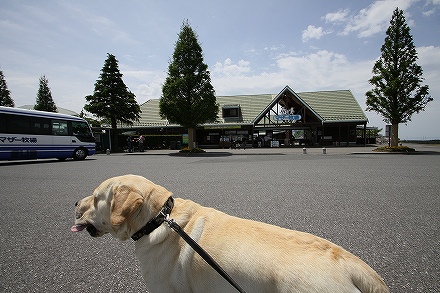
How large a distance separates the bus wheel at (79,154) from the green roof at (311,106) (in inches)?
748

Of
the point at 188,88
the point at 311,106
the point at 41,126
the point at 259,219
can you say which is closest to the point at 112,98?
the point at 188,88

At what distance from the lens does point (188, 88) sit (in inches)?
938

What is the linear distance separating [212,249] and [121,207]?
74 cm

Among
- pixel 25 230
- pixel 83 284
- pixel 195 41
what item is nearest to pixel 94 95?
pixel 195 41

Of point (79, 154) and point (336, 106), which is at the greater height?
point (336, 106)

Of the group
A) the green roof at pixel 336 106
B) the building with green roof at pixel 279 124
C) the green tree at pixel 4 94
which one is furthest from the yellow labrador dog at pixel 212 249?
the green tree at pixel 4 94

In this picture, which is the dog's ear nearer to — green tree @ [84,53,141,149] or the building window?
green tree @ [84,53,141,149]

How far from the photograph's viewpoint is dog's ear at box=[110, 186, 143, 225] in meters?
1.70

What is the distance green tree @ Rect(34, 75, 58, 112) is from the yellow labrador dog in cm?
6333

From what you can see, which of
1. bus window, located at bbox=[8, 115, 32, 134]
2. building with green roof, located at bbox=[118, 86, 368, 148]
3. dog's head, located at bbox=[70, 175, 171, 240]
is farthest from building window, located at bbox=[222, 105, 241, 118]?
dog's head, located at bbox=[70, 175, 171, 240]

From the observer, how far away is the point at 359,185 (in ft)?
22.0

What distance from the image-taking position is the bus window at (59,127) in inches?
590

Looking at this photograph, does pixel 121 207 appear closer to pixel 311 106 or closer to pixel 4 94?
pixel 311 106

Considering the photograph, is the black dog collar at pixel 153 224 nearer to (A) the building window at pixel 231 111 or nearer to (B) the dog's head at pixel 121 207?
(B) the dog's head at pixel 121 207
